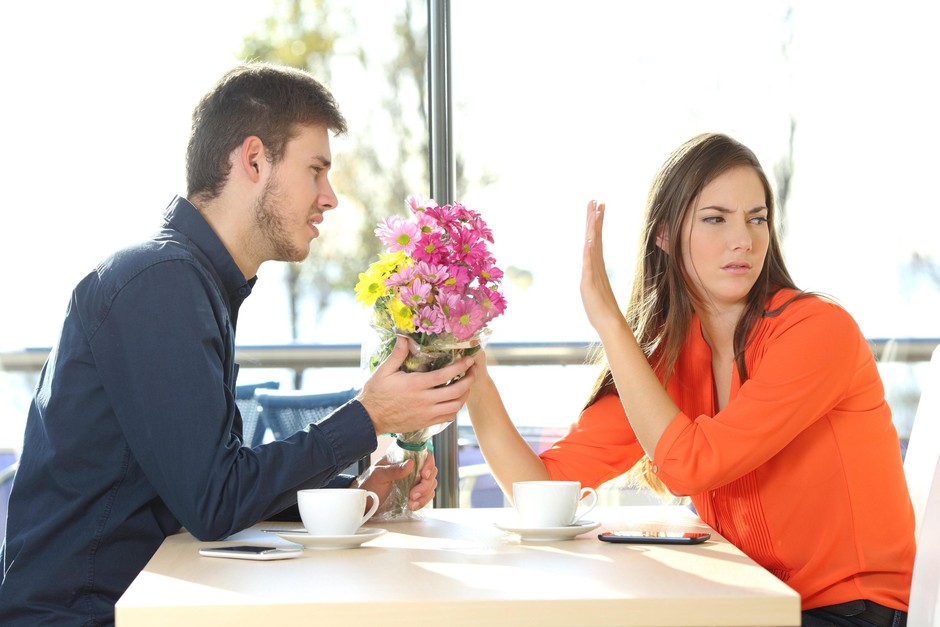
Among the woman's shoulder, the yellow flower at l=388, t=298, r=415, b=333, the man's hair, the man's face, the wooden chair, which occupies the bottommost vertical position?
the wooden chair

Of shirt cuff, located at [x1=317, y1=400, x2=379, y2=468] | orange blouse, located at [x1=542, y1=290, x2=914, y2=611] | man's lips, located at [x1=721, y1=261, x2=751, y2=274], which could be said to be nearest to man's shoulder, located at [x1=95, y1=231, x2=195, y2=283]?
shirt cuff, located at [x1=317, y1=400, x2=379, y2=468]

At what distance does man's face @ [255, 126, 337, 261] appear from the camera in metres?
1.78

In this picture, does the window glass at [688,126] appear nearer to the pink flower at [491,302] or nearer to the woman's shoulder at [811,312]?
the woman's shoulder at [811,312]

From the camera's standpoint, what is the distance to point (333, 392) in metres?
2.68

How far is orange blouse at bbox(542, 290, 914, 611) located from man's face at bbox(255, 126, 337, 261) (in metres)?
0.73

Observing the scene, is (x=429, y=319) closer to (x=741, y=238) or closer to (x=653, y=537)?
(x=653, y=537)

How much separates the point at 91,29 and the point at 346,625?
2.91 metres

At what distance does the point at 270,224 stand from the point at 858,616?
1.18 meters

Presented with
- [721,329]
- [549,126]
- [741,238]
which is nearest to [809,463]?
[721,329]

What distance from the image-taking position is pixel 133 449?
4.75 feet

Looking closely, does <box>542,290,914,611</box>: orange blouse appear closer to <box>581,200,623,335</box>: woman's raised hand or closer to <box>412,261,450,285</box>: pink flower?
<box>581,200,623,335</box>: woman's raised hand

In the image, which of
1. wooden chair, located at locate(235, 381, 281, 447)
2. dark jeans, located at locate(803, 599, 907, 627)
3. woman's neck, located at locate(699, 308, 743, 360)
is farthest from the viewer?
wooden chair, located at locate(235, 381, 281, 447)

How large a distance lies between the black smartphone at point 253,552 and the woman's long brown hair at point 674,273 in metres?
0.94

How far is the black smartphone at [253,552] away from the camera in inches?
51.1
